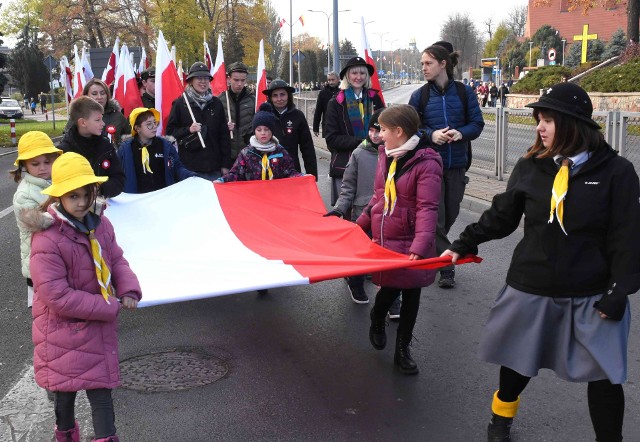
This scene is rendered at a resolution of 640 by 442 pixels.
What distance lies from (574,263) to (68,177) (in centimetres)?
232

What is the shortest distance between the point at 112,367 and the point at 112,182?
2642 mm

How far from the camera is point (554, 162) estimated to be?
11.1 feet

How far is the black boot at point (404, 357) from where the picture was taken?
15.8 ft

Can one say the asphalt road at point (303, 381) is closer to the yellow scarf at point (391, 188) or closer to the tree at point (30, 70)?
the yellow scarf at point (391, 188)

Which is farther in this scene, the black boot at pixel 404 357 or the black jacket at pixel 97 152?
the black jacket at pixel 97 152

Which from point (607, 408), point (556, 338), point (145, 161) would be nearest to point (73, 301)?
point (556, 338)

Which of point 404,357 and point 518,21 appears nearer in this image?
point 404,357

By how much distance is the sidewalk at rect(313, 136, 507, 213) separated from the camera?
1101 cm

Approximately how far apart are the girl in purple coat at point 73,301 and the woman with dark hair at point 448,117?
3.35m

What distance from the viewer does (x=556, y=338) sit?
3.43 metres

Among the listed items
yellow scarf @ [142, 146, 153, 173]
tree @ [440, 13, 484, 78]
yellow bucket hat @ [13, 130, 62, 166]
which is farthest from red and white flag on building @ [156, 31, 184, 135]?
tree @ [440, 13, 484, 78]

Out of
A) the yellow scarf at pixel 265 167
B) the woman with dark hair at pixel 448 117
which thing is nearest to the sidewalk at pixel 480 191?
the woman with dark hair at pixel 448 117

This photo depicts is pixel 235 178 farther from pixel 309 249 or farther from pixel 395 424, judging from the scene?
pixel 395 424

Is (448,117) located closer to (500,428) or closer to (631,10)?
(500,428)
